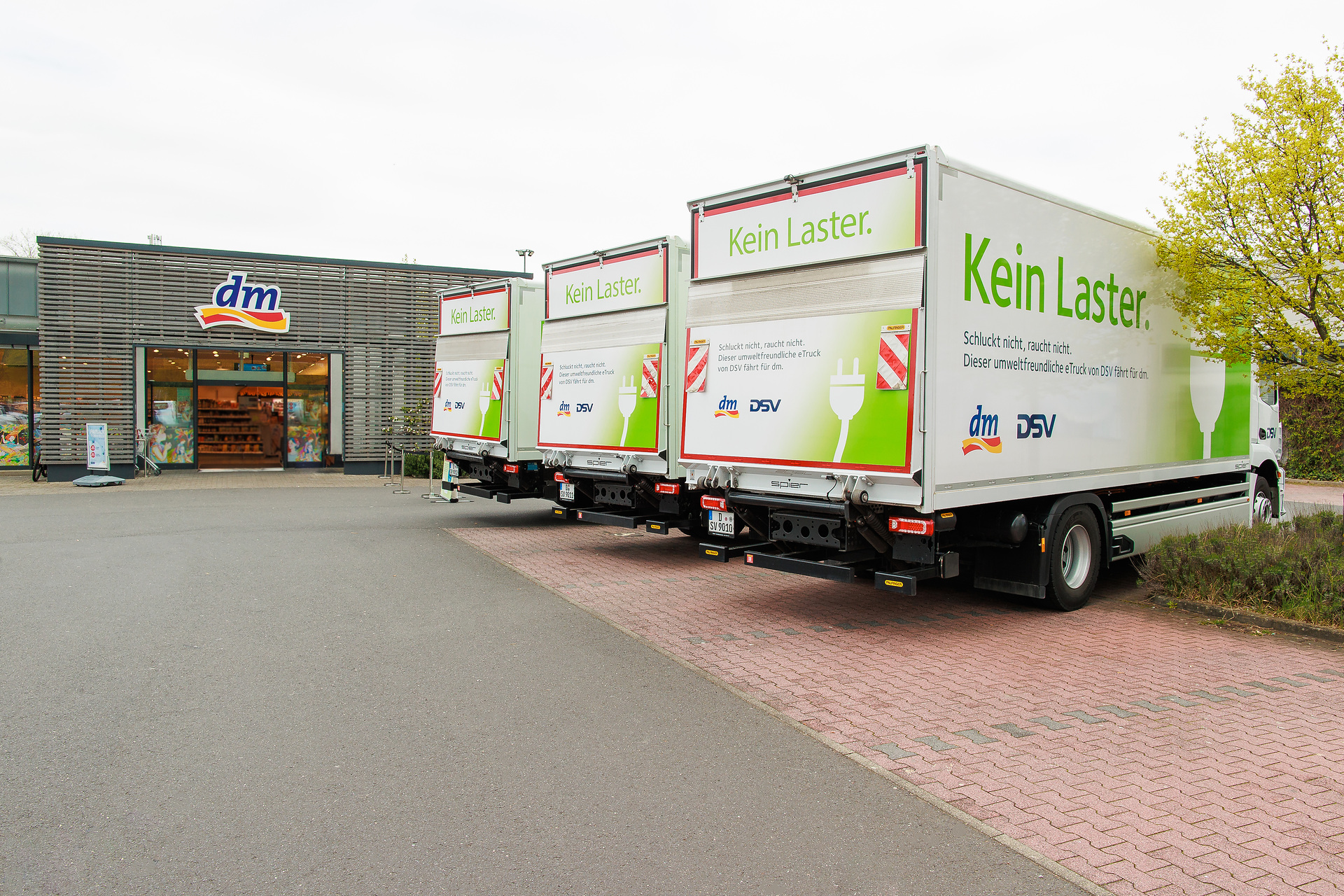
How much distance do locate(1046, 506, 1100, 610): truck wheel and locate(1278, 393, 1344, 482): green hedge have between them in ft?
48.8

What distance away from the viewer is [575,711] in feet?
16.3

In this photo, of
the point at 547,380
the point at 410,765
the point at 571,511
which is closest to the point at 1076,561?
the point at 571,511

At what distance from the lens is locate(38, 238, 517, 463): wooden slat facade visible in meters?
20.4

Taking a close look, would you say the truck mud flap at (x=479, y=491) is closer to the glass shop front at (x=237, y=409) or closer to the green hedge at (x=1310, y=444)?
the glass shop front at (x=237, y=409)

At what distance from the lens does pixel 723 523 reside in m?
7.44

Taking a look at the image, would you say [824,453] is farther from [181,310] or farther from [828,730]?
[181,310]

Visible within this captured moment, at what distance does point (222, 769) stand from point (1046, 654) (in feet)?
17.0

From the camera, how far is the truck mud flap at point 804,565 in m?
6.43

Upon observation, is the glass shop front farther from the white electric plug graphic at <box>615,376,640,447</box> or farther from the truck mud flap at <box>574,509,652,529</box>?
the white electric plug graphic at <box>615,376,640,447</box>

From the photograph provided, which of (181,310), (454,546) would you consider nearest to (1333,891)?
(454,546)

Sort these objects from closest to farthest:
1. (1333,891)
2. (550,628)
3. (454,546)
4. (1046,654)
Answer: (1333,891) < (1046,654) < (550,628) < (454,546)

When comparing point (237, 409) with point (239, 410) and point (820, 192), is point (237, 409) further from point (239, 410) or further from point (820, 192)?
point (820, 192)

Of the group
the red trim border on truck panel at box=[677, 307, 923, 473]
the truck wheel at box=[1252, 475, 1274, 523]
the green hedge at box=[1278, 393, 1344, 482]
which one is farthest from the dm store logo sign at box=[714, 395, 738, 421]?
the green hedge at box=[1278, 393, 1344, 482]

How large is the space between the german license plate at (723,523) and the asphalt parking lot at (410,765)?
0.96 m
